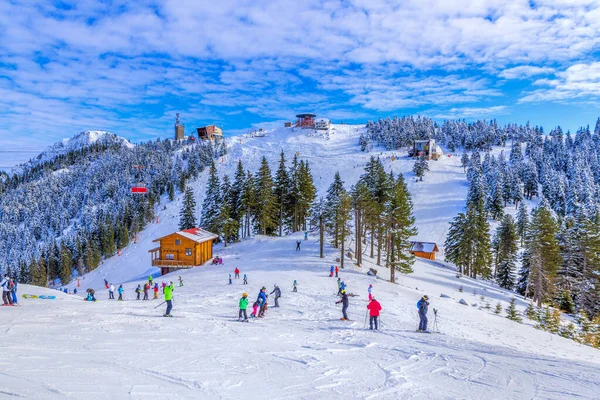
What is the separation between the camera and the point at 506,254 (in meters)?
56.4

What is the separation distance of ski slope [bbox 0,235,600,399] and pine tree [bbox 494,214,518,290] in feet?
113

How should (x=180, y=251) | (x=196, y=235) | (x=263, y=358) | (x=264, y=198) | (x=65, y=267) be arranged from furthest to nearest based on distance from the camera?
(x=65, y=267) → (x=264, y=198) → (x=196, y=235) → (x=180, y=251) → (x=263, y=358)

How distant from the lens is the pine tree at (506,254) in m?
53.7

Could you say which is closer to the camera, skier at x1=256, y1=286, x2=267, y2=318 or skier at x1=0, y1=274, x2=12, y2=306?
skier at x1=256, y1=286, x2=267, y2=318

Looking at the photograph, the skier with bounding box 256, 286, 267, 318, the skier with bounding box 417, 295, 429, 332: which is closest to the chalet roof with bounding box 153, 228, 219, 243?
the skier with bounding box 256, 286, 267, 318

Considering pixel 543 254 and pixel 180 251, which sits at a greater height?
pixel 543 254

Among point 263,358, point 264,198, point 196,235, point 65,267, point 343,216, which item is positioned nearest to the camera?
point 263,358


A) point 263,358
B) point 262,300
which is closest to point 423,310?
point 262,300

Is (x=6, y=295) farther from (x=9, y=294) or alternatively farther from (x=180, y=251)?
(x=180, y=251)

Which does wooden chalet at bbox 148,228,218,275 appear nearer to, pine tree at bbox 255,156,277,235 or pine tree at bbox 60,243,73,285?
pine tree at bbox 255,156,277,235

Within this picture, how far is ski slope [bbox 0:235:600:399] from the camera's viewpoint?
8.38 metres

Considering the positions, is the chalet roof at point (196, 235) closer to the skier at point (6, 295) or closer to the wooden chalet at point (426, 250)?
the skier at point (6, 295)

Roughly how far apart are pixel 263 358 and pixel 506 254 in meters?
56.2

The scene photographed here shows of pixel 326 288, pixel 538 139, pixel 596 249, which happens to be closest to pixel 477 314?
pixel 326 288
